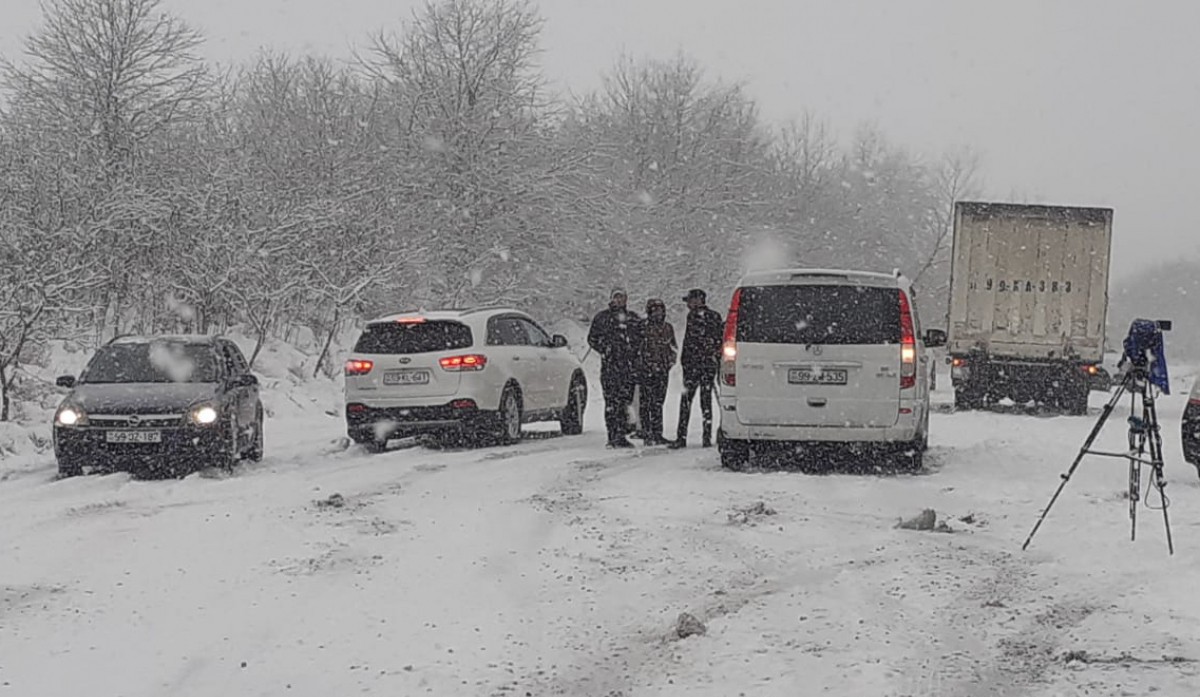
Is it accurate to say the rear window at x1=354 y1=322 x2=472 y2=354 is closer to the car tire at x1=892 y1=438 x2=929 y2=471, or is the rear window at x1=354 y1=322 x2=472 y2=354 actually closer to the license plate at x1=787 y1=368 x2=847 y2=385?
the license plate at x1=787 y1=368 x2=847 y2=385

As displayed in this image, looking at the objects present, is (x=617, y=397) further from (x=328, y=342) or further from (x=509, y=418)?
(x=328, y=342)

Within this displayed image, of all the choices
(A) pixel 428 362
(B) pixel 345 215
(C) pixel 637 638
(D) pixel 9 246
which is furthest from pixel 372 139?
(C) pixel 637 638

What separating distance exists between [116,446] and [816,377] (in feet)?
21.7

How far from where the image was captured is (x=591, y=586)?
284 inches

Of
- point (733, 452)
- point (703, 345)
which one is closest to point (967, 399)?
point (703, 345)

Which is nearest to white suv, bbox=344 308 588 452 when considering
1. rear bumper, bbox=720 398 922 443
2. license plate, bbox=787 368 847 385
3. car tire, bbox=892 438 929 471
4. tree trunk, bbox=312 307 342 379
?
rear bumper, bbox=720 398 922 443

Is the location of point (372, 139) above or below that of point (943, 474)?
above

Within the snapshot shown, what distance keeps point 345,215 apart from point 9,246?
1129 cm

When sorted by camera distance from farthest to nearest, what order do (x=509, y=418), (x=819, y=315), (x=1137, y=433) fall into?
(x=509, y=418), (x=819, y=315), (x=1137, y=433)

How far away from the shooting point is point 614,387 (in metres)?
15.2

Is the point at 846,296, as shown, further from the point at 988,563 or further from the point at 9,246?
the point at 9,246

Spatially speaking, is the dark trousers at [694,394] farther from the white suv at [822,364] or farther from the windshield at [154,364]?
the windshield at [154,364]

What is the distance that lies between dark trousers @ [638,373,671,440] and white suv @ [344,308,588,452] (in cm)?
158

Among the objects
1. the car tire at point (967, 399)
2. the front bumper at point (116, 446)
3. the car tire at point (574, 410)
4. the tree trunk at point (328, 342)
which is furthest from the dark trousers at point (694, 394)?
the tree trunk at point (328, 342)
